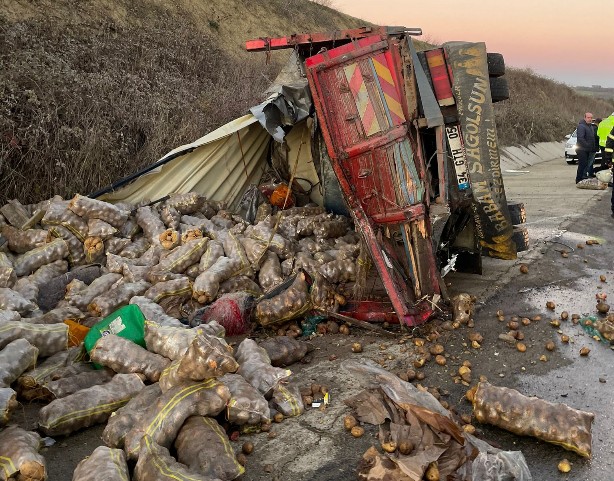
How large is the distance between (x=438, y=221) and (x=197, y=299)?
2.53 m

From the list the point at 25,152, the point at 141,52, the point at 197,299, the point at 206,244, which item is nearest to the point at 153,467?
the point at 197,299

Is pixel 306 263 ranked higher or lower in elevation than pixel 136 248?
lower

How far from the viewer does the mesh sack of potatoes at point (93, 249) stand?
6.40 metres

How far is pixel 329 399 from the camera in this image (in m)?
4.28

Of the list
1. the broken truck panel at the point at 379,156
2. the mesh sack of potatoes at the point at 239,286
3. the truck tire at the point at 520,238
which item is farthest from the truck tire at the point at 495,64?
the mesh sack of potatoes at the point at 239,286

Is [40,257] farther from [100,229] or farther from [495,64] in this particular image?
[495,64]

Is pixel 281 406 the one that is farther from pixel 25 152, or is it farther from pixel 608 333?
pixel 25 152

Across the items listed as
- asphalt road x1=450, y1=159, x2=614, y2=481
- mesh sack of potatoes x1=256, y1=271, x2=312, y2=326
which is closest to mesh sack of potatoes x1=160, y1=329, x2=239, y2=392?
mesh sack of potatoes x1=256, y1=271, x2=312, y2=326

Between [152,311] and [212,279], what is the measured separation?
790 millimetres

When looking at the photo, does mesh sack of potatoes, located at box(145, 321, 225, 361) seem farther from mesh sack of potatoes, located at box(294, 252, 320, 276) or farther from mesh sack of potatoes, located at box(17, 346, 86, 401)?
mesh sack of potatoes, located at box(294, 252, 320, 276)

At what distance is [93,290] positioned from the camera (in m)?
5.81

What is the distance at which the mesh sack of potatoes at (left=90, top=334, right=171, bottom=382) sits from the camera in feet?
14.4

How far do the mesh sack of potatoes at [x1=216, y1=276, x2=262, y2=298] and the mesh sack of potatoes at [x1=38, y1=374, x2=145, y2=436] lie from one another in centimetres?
182

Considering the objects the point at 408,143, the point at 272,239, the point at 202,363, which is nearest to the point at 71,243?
the point at 272,239
